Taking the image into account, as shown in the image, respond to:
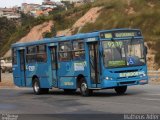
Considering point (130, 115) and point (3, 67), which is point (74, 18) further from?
point (130, 115)

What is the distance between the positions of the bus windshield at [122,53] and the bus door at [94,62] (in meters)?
0.51

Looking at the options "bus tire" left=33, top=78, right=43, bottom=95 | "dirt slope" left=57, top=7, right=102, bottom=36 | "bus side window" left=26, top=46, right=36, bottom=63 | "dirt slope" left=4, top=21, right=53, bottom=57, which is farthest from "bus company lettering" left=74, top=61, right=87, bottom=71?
"dirt slope" left=4, top=21, right=53, bottom=57

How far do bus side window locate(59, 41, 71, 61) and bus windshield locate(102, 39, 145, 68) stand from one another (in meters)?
2.78

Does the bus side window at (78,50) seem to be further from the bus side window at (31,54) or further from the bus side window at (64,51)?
the bus side window at (31,54)

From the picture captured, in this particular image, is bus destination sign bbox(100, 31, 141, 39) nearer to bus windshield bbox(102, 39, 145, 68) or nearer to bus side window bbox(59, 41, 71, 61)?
bus windshield bbox(102, 39, 145, 68)

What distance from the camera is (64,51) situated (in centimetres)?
2470

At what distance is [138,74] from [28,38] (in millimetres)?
68812

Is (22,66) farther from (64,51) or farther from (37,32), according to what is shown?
(37,32)

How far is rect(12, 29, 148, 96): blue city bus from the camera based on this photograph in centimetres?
2197

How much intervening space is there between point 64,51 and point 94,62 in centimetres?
268

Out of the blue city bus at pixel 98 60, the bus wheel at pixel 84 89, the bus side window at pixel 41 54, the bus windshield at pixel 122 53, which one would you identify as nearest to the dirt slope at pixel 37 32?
the bus side window at pixel 41 54

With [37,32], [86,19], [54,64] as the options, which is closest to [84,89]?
[54,64]

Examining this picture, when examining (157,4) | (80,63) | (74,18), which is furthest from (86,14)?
(80,63)

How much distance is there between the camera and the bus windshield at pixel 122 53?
22.0 metres
